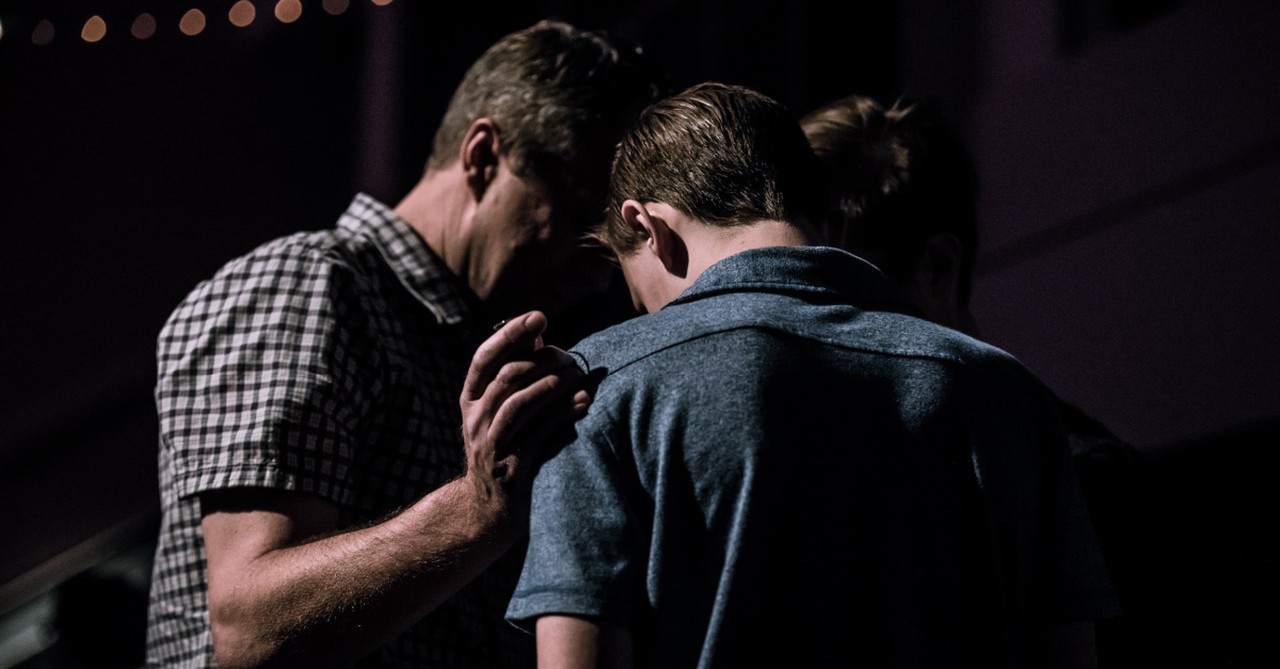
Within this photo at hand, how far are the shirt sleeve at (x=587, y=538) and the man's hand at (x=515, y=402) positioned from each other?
2.2 inches

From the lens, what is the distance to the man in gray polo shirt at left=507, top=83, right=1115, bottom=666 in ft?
3.84

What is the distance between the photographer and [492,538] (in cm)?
150

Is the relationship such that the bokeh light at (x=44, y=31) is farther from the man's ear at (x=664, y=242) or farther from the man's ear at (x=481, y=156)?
the man's ear at (x=664, y=242)

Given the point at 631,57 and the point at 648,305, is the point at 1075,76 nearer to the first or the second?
the point at 631,57

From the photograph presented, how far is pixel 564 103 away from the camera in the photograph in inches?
88.7

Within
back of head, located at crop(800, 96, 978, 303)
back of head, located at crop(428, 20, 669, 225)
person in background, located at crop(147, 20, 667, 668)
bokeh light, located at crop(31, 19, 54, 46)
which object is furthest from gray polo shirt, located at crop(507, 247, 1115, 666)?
bokeh light, located at crop(31, 19, 54, 46)

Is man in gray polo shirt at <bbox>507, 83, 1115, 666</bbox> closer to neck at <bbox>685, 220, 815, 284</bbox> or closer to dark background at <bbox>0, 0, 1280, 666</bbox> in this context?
neck at <bbox>685, 220, 815, 284</bbox>

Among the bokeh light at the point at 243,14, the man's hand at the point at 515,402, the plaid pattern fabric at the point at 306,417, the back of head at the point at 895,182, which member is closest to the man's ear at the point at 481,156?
the plaid pattern fabric at the point at 306,417

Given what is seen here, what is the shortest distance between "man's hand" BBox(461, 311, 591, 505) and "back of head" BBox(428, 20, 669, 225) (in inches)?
35.8

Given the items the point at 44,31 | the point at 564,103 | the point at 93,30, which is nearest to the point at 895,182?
the point at 564,103

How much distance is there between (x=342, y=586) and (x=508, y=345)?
48cm

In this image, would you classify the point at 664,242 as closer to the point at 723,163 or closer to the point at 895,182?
the point at 723,163

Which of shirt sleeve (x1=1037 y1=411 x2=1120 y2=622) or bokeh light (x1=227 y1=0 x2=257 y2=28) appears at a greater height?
bokeh light (x1=227 y1=0 x2=257 y2=28)

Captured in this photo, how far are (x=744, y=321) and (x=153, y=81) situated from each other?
21.1 feet
